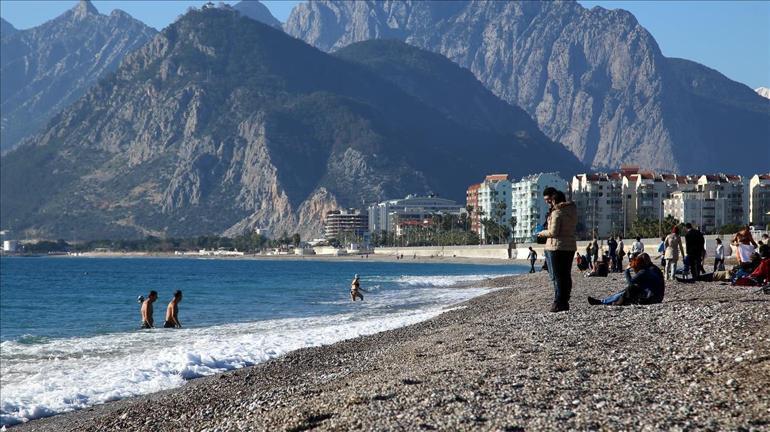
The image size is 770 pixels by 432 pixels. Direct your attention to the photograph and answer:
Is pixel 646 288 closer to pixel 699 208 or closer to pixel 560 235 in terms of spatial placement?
pixel 560 235

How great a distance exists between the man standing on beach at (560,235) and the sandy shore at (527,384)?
722 mm

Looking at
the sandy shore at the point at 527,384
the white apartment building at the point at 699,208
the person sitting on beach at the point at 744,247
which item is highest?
the white apartment building at the point at 699,208

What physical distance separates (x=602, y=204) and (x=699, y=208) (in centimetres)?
2479

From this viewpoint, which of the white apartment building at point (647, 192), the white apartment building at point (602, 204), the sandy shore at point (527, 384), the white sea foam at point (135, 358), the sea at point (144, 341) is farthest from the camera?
the white apartment building at point (602, 204)

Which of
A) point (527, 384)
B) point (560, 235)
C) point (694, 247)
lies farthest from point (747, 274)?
point (527, 384)

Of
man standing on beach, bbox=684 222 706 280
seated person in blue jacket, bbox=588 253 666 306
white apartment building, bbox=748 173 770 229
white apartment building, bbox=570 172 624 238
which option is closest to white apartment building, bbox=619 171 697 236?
white apartment building, bbox=570 172 624 238

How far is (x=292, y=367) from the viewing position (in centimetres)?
1791

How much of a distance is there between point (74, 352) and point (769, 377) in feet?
56.3

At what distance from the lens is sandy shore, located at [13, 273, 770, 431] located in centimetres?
908

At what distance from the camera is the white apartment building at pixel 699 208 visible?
160625 mm

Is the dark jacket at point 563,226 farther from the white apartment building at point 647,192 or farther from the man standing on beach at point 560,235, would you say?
the white apartment building at point 647,192

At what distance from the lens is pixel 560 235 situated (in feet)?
55.8

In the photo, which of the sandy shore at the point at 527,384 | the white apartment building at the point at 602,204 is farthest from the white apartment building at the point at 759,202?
the sandy shore at the point at 527,384

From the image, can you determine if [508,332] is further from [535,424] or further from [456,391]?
[535,424]
